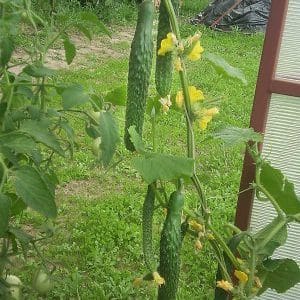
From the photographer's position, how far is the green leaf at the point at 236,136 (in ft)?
4.73

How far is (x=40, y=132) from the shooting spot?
135 centimetres

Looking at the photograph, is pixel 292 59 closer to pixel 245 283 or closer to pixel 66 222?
pixel 245 283

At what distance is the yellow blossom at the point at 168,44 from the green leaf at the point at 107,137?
240mm

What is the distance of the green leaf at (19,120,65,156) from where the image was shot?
134 centimetres

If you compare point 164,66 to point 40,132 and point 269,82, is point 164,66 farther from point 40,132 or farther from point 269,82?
point 269,82

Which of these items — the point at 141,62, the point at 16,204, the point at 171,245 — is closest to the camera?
the point at 141,62

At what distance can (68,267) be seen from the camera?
2307 mm

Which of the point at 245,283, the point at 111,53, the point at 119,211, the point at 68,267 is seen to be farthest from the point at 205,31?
the point at 245,283

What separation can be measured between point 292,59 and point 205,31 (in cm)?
592

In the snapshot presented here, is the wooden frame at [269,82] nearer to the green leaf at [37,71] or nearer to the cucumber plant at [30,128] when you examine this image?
the cucumber plant at [30,128]

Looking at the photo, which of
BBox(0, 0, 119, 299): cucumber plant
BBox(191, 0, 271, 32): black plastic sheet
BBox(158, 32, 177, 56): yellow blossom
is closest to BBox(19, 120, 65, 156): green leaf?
BBox(0, 0, 119, 299): cucumber plant

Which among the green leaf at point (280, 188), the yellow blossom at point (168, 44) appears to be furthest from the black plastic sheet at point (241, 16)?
the yellow blossom at point (168, 44)

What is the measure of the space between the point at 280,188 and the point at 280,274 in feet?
0.79

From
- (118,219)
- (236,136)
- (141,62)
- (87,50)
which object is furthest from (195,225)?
(87,50)
